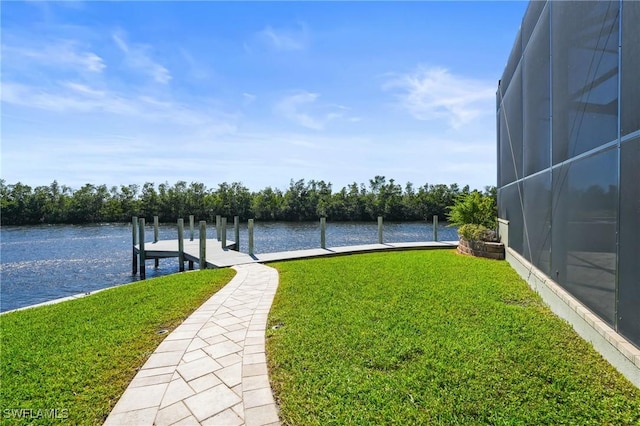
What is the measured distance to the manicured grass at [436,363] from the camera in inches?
91.7

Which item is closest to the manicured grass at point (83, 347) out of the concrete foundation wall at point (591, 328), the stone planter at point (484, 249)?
the concrete foundation wall at point (591, 328)

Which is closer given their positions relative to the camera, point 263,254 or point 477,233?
point 477,233

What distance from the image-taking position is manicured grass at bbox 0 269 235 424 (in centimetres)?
259

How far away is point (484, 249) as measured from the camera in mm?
8969

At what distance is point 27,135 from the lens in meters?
8.88

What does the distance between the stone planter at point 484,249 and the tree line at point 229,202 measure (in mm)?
42084

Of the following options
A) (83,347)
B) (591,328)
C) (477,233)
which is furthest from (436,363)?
(477,233)

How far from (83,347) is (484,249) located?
8.88 m

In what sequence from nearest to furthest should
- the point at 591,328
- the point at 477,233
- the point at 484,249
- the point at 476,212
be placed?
the point at 591,328 < the point at 484,249 < the point at 477,233 < the point at 476,212

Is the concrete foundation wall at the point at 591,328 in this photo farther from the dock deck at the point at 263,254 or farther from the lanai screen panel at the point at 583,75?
the dock deck at the point at 263,254

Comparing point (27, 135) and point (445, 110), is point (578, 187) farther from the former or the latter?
point (27, 135)

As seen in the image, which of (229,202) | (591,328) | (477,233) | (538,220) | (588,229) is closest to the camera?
(591,328)

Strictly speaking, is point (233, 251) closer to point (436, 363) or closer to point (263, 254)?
point (263, 254)

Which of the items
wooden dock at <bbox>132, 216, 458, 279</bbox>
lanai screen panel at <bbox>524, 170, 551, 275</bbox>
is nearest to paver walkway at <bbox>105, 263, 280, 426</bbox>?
lanai screen panel at <bbox>524, 170, 551, 275</bbox>
